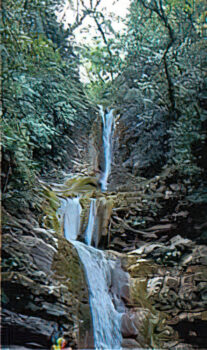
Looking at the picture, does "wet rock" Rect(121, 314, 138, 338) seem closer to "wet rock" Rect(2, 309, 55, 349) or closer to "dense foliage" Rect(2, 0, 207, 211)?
"wet rock" Rect(2, 309, 55, 349)

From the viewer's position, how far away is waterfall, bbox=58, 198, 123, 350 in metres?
1.98

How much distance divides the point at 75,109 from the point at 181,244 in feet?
4.45

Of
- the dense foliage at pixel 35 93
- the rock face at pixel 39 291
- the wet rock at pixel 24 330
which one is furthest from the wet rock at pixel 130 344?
the dense foliage at pixel 35 93

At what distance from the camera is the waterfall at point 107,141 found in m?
2.86

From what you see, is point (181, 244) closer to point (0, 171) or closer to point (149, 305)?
point (149, 305)

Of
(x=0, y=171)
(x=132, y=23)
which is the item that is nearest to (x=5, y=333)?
(x=0, y=171)

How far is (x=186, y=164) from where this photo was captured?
264 cm

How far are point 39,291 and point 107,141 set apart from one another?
1715mm

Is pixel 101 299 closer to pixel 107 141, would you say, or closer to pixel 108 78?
pixel 107 141

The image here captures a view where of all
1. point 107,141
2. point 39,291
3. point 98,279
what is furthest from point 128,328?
point 107,141

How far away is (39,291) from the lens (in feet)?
5.96

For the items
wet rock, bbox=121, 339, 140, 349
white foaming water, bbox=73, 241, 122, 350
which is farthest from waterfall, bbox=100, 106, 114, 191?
wet rock, bbox=121, 339, 140, 349

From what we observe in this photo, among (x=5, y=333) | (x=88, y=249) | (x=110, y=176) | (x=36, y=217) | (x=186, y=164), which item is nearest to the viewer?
(x=5, y=333)

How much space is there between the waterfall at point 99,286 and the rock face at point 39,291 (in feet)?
0.24
